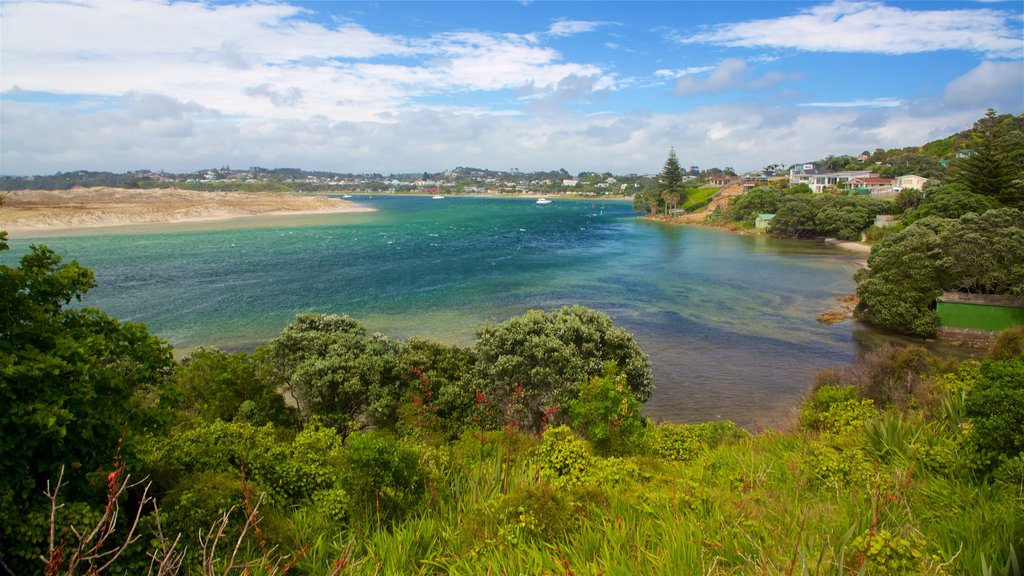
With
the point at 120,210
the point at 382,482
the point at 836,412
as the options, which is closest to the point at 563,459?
the point at 382,482

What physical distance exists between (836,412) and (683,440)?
2.84 meters

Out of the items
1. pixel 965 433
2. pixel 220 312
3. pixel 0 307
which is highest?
pixel 0 307

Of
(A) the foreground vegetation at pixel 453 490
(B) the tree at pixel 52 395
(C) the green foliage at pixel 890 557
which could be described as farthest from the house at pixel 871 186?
(B) the tree at pixel 52 395

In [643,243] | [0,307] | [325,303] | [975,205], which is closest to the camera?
[0,307]

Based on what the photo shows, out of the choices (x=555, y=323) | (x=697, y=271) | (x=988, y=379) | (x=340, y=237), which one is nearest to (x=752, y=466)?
(x=988, y=379)

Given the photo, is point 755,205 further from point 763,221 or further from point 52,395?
point 52,395

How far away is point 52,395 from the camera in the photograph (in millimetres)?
6125

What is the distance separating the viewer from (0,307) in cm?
667

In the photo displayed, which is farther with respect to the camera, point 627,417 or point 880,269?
point 880,269

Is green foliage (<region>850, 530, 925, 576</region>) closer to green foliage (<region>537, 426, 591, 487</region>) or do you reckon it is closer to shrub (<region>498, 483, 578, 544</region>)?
shrub (<region>498, 483, 578, 544</region>)

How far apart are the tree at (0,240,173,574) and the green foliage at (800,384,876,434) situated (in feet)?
33.0

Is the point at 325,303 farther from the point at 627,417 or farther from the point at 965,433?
the point at 965,433

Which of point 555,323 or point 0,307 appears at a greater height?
point 0,307

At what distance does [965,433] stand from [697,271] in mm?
39576
